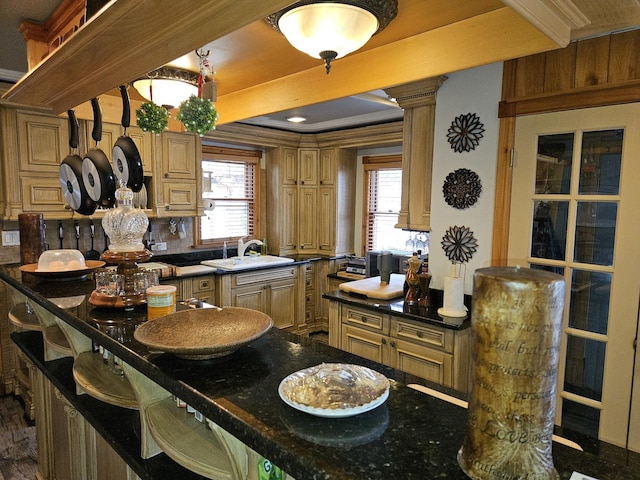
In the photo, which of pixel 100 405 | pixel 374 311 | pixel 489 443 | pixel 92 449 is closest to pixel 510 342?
pixel 489 443

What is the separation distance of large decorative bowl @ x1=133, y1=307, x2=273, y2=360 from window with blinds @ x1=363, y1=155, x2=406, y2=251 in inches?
147

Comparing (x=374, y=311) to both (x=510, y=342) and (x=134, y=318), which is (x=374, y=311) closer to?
(x=134, y=318)

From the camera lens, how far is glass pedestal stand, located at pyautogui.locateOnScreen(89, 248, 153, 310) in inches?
65.0

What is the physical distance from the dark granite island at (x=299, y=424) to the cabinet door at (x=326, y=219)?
148 inches

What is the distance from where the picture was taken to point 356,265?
4.89 m

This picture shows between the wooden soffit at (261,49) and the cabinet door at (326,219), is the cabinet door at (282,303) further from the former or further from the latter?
the wooden soffit at (261,49)

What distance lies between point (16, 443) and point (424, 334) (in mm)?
2898

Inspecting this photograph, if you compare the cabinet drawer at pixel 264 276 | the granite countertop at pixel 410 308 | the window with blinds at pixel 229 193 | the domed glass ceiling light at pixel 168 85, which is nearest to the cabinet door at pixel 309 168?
the window with blinds at pixel 229 193

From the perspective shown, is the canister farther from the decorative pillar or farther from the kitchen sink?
the kitchen sink

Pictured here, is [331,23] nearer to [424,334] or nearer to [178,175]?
[424,334]

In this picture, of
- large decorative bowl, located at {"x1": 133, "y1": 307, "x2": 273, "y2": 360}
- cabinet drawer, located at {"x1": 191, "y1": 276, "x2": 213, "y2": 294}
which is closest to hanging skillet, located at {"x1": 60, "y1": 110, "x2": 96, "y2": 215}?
large decorative bowl, located at {"x1": 133, "y1": 307, "x2": 273, "y2": 360}

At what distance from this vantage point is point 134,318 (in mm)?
1567

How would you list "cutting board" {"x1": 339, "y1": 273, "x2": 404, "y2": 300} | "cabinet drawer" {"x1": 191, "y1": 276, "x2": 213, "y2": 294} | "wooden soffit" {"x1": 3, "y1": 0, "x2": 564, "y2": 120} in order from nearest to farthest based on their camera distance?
"wooden soffit" {"x1": 3, "y1": 0, "x2": 564, "y2": 120}, "cutting board" {"x1": 339, "y1": 273, "x2": 404, "y2": 300}, "cabinet drawer" {"x1": 191, "y1": 276, "x2": 213, "y2": 294}

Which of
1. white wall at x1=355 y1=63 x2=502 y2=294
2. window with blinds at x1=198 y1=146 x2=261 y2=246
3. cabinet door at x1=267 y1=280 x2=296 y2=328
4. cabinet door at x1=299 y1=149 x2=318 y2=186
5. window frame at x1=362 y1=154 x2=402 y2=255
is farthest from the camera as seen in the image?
cabinet door at x1=299 y1=149 x2=318 y2=186
